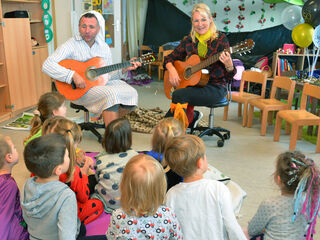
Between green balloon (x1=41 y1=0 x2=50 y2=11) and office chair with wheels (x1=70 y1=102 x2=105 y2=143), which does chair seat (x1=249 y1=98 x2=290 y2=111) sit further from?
green balloon (x1=41 y1=0 x2=50 y2=11)

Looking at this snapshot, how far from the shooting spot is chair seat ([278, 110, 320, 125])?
3498 millimetres

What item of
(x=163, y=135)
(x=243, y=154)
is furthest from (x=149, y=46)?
(x=163, y=135)

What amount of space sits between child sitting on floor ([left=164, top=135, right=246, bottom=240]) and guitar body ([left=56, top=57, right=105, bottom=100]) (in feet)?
6.76

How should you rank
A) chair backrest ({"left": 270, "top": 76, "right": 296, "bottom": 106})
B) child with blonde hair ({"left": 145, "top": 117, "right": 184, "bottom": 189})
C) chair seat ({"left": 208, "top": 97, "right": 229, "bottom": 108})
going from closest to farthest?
child with blonde hair ({"left": 145, "top": 117, "right": 184, "bottom": 189}), chair seat ({"left": 208, "top": 97, "right": 229, "bottom": 108}), chair backrest ({"left": 270, "top": 76, "right": 296, "bottom": 106})

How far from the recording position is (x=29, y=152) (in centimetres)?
161

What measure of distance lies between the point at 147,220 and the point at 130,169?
8.3 inches

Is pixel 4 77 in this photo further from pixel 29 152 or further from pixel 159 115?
pixel 29 152

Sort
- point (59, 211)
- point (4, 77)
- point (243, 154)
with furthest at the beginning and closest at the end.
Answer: point (4, 77)
point (243, 154)
point (59, 211)

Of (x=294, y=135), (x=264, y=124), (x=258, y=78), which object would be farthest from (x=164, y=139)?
(x=258, y=78)

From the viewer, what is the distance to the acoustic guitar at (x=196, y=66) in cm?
324

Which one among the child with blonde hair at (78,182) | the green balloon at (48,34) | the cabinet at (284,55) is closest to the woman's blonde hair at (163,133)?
the child with blonde hair at (78,182)

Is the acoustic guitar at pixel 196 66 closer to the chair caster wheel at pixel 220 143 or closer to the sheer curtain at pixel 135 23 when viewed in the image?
the chair caster wheel at pixel 220 143

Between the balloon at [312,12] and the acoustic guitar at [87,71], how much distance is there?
270 cm

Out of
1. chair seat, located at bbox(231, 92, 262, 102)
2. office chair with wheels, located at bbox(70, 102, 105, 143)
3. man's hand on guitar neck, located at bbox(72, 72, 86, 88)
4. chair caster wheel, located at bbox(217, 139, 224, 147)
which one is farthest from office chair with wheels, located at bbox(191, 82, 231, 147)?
man's hand on guitar neck, located at bbox(72, 72, 86, 88)
